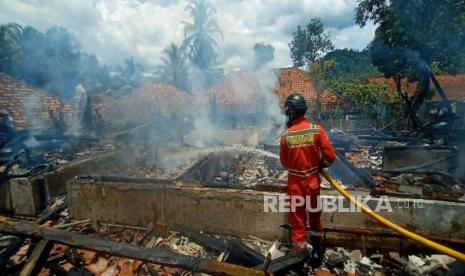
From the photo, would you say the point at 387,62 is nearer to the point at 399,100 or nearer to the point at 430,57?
the point at 430,57

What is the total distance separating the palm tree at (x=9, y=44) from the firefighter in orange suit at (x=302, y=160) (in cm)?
2032

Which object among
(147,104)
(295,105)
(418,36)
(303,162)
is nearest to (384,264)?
(303,162)

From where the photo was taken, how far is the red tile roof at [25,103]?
12430mm

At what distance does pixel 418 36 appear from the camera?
1153 centimetres

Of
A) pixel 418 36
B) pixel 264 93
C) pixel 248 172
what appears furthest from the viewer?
pixel 264 93

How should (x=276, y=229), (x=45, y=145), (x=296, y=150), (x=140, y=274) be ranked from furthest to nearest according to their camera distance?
(x=45, y=145) → (x=276, y=229) → (x=140, y=274) → (x=296, y=150)

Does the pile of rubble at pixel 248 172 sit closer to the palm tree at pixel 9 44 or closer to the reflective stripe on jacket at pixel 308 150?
the reflective stripe on jacket at pixel 308 150

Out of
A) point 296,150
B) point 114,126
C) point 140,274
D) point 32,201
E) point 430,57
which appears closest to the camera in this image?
point 296,150

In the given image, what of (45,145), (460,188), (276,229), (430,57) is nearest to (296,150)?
(276,229)

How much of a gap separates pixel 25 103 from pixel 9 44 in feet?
25.5

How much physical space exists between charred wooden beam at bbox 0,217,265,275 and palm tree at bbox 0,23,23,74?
19.0 m

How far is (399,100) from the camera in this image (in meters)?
21.5

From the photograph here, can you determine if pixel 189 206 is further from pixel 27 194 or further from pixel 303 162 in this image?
pixel 27 194

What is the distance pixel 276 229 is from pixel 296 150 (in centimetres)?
158
